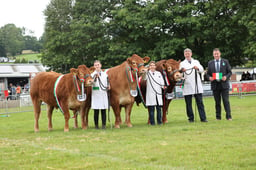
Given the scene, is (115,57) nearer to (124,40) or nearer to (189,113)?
(124,40)

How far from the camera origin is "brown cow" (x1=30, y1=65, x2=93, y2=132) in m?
12.1

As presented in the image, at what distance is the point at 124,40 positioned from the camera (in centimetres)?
3709

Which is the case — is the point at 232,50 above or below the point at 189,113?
above

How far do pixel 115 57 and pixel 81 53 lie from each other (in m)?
5.08

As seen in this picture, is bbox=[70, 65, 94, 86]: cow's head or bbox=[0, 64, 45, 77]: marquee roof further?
bbox=[0, 64, 45, 77]: marquee roof

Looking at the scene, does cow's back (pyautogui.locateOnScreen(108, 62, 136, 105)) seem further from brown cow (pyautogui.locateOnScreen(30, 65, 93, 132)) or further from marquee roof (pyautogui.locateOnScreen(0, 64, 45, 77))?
marquee roof (pyautogui.locateOnScreen(0, 64, 45, 77))

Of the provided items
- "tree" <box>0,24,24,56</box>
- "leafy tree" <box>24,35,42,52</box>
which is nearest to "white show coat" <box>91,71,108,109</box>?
"tree" <box>0,24,24,56</box>

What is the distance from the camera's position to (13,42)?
490ft

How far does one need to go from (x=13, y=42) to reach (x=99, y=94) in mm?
145198

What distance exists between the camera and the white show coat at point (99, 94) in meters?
12.2

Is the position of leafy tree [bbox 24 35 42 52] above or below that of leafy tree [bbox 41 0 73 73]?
above

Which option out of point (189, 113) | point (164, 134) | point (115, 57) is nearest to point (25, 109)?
point (115, 57)

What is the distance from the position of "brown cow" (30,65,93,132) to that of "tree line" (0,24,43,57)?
137479mm

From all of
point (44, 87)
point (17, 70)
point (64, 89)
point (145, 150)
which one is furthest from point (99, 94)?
point (17, 70)
